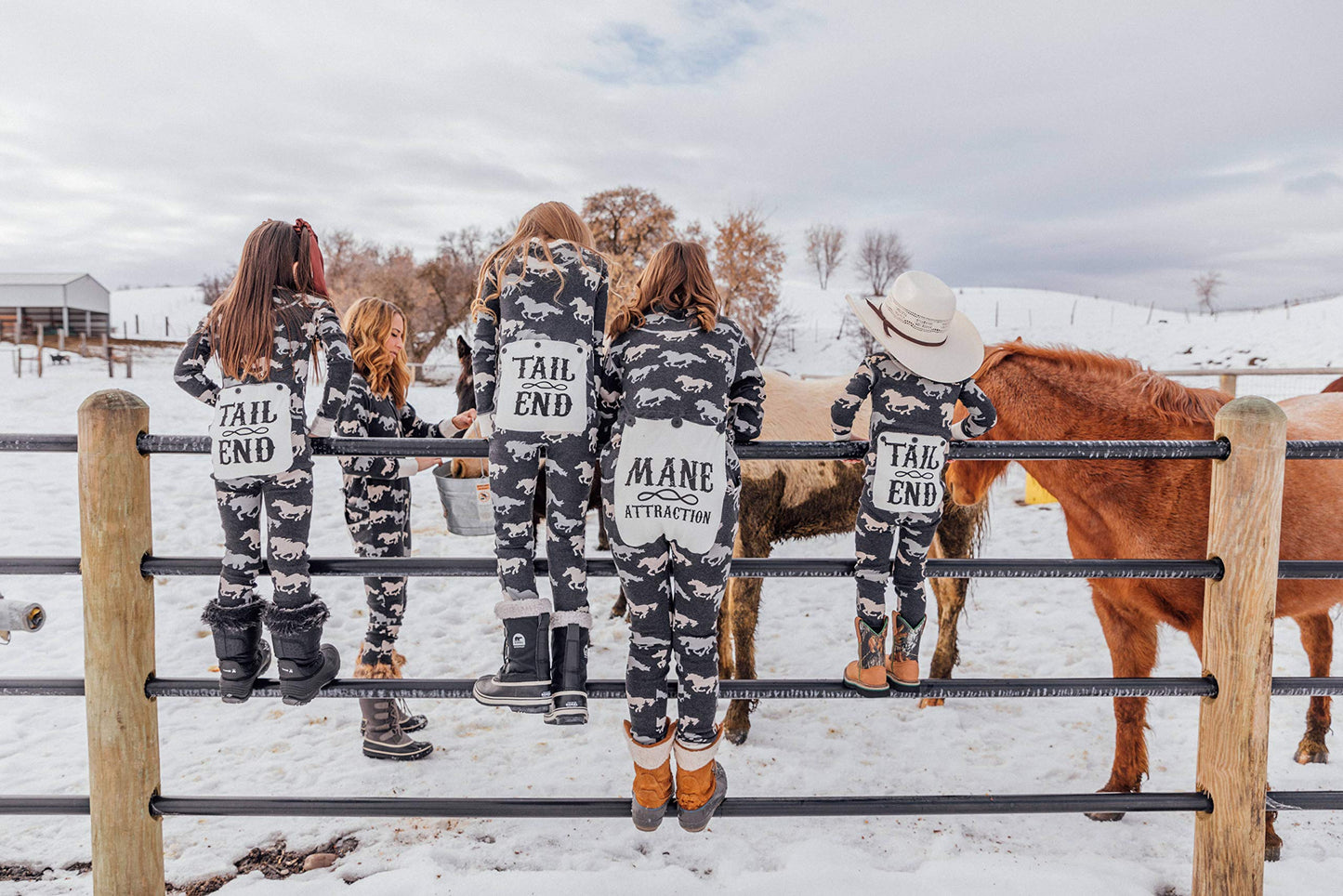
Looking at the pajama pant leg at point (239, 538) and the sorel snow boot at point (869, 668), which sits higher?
the pajama pant leg at point (239, 538)

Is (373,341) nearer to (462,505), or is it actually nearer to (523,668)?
(462,505)

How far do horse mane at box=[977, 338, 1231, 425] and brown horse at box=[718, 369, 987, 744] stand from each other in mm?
1623

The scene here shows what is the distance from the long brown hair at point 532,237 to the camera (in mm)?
2254

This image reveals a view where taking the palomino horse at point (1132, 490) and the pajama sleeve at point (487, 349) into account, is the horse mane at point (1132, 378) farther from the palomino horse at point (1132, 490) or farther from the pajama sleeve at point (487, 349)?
the pajama sleeve at point (487, 349)

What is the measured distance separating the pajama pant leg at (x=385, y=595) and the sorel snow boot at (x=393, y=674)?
0.01 meters

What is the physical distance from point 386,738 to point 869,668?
8.73ft

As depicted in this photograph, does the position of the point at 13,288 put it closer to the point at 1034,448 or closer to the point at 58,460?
the point at 58,460

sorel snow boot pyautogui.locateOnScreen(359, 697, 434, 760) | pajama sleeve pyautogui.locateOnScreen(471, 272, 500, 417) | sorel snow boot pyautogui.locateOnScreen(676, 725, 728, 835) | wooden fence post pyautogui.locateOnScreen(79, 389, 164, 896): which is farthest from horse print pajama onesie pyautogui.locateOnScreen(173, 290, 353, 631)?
sorel snow boot pyautogui.locateOnScreen(359, 697, 434, 760)

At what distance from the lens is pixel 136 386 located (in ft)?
60.7

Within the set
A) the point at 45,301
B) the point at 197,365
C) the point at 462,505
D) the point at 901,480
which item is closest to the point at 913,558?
the point at 901,480

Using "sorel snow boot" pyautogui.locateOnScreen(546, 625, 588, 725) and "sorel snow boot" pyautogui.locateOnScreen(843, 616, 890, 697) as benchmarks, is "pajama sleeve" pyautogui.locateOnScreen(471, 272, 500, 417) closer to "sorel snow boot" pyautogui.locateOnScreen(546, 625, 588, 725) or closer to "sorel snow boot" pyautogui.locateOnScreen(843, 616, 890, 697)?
"sorel snow boot" pyautogui.locateOnScreen(546, 625, 588, 725)

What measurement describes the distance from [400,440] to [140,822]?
4.57ft

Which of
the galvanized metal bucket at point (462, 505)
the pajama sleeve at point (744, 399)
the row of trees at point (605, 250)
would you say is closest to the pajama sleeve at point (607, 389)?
the pajama sleeve at point (744, 399)

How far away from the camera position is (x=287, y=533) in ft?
7.32
